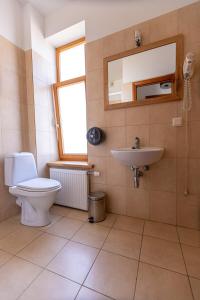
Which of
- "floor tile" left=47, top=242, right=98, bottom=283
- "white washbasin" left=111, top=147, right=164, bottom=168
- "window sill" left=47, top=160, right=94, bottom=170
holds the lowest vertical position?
"floor tile" left=47, top=242, right=98, bottom=283

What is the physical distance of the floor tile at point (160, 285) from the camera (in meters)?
0.91

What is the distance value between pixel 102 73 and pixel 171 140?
111 centimetres

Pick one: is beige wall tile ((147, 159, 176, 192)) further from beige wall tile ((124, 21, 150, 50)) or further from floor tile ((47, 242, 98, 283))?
beige wall tile ((124, 21, 150, 50))

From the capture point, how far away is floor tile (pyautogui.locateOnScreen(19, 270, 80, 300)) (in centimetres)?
92

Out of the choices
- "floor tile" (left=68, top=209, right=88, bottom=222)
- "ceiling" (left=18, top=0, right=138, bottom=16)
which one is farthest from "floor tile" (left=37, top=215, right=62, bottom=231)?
"ceiling" (left=18, top=0, right=138, bottom=16)

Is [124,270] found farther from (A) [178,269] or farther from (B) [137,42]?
(B) [137,42]

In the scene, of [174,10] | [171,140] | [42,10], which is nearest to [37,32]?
[42,10]

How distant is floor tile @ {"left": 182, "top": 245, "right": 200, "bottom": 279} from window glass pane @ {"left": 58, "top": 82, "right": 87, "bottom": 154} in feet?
5.23

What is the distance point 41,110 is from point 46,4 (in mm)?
1340

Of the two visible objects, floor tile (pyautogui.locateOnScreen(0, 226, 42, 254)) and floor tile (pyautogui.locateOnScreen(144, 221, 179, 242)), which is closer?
floor tile (pyautogui.locateOnScreen(0, 226, 42, 254))

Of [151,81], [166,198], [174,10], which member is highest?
[174,10]

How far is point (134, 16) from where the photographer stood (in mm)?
1676

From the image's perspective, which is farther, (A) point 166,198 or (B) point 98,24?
(B) point 98,24

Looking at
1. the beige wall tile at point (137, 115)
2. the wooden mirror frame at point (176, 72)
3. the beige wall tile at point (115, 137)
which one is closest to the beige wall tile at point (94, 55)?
the wooden mirror frame at point (176, 72)
